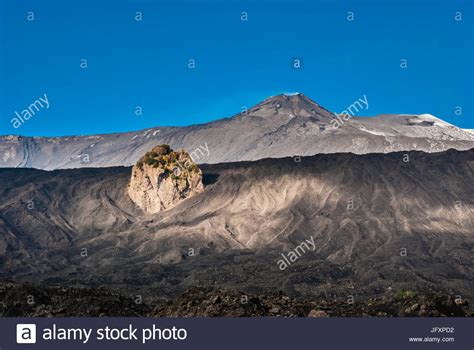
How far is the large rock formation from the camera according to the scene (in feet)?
557

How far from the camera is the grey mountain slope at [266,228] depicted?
109812mm

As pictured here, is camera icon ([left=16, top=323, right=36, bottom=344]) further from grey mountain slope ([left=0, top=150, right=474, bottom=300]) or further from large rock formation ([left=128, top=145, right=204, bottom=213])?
large rock formation ([left=128, top=145, right=204, bottom=213])

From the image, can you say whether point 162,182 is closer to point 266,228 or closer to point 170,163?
point 170,163

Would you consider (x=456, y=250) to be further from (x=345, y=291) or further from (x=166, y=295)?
(x=166, y=295)

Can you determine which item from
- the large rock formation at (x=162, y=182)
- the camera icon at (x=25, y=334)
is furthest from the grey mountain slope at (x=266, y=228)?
the camera icon at (x=25, y=334)

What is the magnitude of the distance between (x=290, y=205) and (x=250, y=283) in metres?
52.2

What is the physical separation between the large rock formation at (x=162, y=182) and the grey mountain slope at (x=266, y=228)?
290cm

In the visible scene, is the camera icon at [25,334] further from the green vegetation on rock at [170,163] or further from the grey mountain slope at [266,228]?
the green vegetation on rock at [170,163]

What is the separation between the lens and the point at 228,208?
15462cm

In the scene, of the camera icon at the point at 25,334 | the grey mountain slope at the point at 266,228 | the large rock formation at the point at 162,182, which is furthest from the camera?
the large rock formation at the point at 162,182

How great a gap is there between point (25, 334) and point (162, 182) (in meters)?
143

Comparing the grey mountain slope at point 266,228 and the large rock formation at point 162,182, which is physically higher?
the large rock formation at point 162,182

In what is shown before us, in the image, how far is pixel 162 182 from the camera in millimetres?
170500

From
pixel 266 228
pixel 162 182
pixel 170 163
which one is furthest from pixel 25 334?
pixel 170 163
